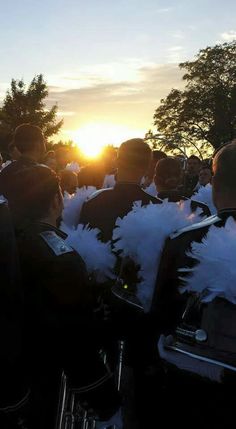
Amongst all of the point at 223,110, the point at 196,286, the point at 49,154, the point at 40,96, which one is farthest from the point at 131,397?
the point at 223,110

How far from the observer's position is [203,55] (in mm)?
52406

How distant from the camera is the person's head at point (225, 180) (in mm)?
2271

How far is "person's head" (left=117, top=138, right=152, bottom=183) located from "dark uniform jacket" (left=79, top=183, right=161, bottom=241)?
70mm

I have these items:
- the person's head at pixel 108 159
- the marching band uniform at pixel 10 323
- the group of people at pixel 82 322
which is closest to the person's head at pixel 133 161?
the group of people at pixel 82 322

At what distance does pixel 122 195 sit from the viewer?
13.2 ft

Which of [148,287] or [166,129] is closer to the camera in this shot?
[148,287]

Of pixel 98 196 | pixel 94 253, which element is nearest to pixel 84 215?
pixel 98 196

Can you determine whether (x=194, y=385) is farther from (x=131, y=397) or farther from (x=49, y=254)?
(x=131, y=397)

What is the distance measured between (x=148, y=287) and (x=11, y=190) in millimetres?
840

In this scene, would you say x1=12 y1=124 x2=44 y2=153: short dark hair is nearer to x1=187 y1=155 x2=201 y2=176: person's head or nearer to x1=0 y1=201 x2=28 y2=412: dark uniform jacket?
x1=0 y1=201 x2=28 y2=412: dark uniform jacket

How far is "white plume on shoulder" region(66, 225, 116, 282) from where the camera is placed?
3191mm

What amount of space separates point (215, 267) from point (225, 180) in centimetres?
47

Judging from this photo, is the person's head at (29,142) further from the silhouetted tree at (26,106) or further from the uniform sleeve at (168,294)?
the silhouetted tree at (26,106)

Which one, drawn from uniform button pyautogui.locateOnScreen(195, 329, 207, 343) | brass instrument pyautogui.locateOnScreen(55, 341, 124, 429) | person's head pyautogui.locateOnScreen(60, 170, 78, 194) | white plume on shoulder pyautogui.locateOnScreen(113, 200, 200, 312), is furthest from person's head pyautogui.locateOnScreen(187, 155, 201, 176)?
uniform button pyautogui.locateOnScreen(195, 329, 207, 343)
